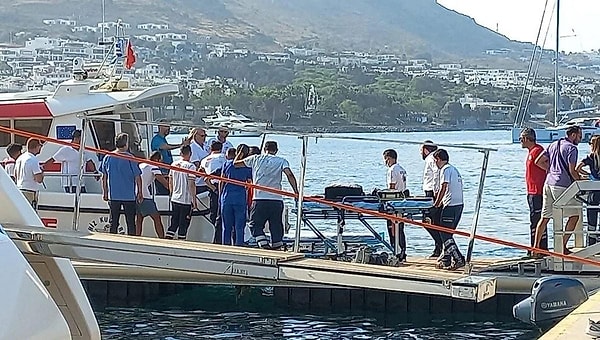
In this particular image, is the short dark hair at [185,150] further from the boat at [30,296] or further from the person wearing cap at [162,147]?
the boat at [30,296]

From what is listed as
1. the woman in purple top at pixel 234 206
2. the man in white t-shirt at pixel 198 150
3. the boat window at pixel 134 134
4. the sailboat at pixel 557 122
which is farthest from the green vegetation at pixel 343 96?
the woman in purple top at pixel 234 206

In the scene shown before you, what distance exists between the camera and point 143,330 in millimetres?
12953

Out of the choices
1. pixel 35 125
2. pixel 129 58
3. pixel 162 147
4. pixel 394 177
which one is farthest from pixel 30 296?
pixel 129 58

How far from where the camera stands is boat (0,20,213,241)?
511 inches

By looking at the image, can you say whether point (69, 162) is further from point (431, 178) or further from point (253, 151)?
point (431, 178)

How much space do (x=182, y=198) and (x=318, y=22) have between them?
174 m

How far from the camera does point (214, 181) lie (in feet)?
41.1

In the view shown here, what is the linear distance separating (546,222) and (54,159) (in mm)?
6010

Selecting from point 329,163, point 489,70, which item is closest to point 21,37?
point 329,163

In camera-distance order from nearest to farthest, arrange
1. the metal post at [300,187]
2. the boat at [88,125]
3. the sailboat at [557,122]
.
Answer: the metal post at [300,187] < the boat at [88,125] < the sailboat at [557,122]

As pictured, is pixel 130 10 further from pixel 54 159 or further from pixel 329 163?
pixel 54 159

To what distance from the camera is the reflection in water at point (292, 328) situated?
12656mm

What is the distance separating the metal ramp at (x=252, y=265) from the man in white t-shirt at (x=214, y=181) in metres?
5.12

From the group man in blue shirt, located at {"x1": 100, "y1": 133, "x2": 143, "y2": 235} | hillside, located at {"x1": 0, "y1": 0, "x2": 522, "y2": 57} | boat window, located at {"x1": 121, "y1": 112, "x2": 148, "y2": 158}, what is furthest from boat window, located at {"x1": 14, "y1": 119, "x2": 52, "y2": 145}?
hillside, located at {"x1": 0, "y1": 0, "x2": 522, "y2": 57}
